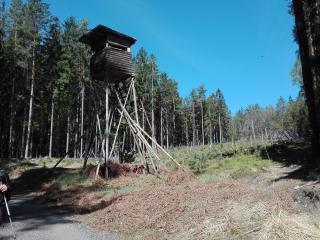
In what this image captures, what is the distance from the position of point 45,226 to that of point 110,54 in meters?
12.4

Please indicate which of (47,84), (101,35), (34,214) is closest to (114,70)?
(101,35)

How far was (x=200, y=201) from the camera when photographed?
1102 centimetres

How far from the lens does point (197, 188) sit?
521 inches

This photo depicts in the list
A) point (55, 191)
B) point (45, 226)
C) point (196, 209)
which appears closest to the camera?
point (196, 209)

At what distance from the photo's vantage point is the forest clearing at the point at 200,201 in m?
8.33

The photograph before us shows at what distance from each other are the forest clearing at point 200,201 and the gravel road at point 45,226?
1.60 ft

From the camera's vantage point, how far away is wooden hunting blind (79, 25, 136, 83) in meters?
21.1

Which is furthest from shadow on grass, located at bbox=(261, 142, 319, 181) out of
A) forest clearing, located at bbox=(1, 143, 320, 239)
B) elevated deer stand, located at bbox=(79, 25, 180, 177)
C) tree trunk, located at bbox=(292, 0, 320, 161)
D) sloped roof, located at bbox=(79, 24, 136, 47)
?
sloped roof, located at bbox=(79, 24, 136, 47)

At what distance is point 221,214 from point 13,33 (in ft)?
131

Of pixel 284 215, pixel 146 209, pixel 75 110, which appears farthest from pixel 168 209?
pixel 75 110

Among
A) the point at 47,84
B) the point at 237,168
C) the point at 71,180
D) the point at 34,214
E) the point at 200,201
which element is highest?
the point at 47,84

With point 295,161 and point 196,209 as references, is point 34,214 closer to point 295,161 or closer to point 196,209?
point 196,209

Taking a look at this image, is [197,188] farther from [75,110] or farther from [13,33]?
[75,110]

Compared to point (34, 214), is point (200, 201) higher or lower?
higher
